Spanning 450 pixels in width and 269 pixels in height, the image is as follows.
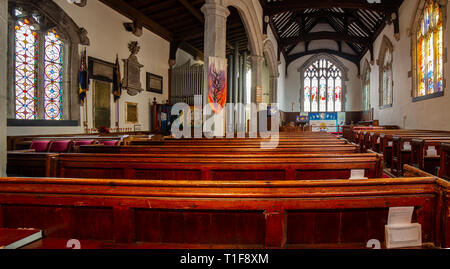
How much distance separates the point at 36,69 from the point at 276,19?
10828 millimetres

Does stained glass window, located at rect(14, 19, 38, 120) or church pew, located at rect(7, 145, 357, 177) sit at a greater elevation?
stained glass window, located at rect(14, 19, 38, 120)

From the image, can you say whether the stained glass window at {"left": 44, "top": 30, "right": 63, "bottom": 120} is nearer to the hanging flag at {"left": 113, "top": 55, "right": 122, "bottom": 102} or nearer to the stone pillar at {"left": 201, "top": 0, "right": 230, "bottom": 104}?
the hanging flag at {"left": 113, "top": 55, "right": 122, "bottom": 102}

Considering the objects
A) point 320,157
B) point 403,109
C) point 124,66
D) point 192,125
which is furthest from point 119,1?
point 403,109

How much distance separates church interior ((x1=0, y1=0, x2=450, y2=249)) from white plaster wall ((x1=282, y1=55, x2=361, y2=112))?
106 millimetres

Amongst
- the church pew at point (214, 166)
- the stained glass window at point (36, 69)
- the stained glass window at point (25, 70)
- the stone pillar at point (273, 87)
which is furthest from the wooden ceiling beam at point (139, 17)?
the church pew at point (214, 166)

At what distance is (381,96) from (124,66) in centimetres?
1222

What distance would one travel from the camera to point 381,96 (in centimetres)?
1276

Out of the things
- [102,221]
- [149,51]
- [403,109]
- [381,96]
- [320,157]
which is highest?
[149,51]

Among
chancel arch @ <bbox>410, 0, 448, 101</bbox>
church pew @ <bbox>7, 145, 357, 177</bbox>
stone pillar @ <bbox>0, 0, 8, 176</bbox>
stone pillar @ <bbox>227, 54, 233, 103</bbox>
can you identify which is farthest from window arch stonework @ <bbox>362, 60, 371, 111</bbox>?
stone pillar @ <bbox>0, 0, 8, 176</bbox>

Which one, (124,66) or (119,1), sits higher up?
(119,1)

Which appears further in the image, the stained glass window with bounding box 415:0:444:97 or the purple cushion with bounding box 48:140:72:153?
the stained glass window with bounding box 415:0:444:97

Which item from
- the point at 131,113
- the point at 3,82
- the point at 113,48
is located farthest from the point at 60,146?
the point at 113,48

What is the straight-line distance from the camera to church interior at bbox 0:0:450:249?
3.53ft
